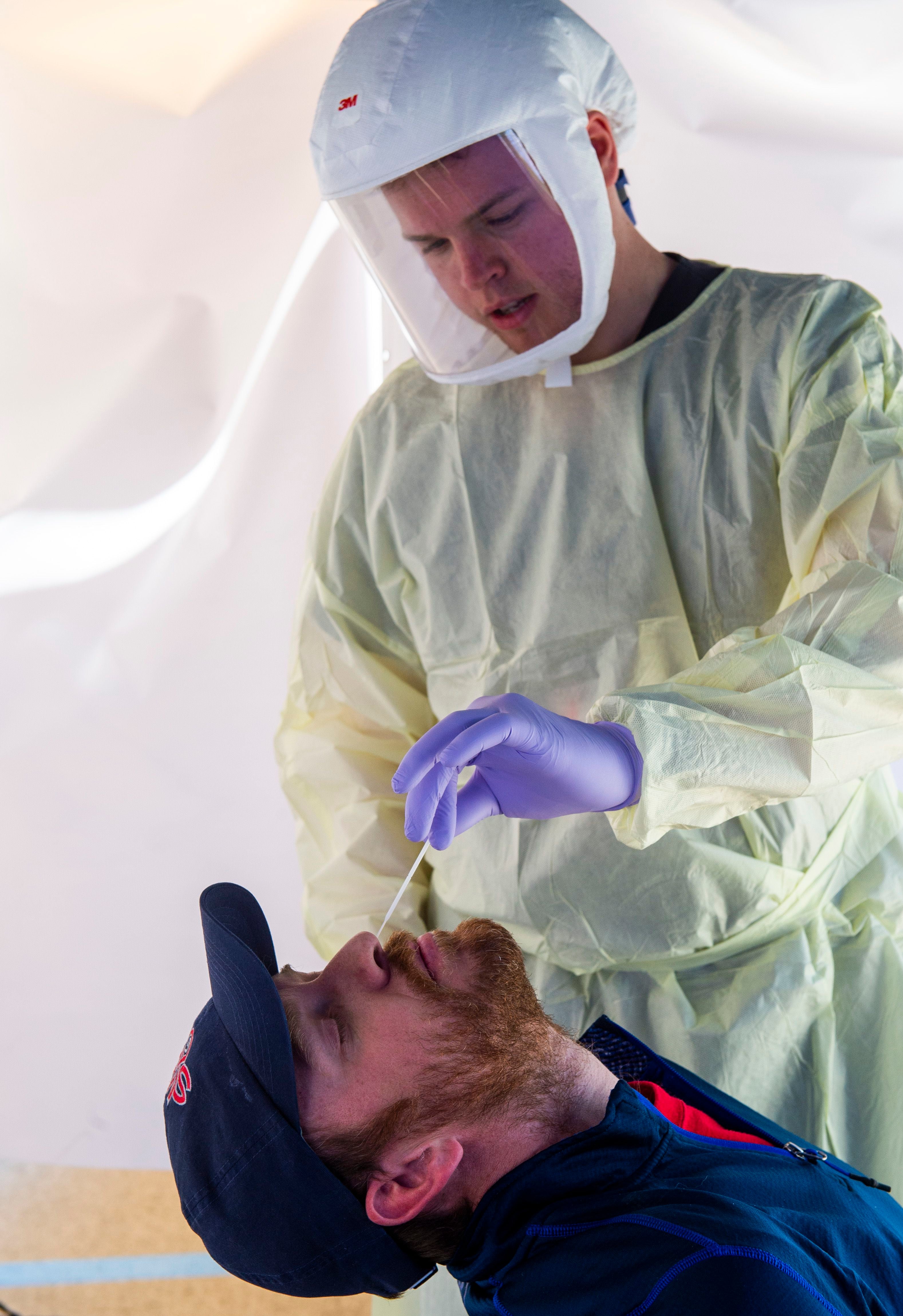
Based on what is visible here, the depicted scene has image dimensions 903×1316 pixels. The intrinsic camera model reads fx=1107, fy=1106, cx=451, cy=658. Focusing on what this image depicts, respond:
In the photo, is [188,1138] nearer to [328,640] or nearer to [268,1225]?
[268,1225]

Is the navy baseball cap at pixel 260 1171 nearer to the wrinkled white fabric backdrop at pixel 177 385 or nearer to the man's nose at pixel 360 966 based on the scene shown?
the man's nose at pixel 360 966

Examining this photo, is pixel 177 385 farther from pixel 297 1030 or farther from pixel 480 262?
pixel 297 1030

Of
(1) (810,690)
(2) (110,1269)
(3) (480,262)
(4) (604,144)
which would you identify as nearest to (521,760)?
(1) (810,690)

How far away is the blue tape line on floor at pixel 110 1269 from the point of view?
2.47 metres

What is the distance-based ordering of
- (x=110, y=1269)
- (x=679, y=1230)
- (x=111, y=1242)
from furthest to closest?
(x=111, y=1242)
(x=110, y=1269)
(x=679, y=1230)

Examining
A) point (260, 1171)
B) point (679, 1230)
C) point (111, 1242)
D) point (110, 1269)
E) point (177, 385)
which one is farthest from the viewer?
point (111, 1242)

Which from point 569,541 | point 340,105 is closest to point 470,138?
point 340,105

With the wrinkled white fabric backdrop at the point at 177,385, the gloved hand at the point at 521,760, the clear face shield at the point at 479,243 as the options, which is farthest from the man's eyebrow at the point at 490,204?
the wrinkled white fabric backdrop at the point at 177,385

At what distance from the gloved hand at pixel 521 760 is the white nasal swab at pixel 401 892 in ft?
0.48

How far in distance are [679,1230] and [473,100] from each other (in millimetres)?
1241

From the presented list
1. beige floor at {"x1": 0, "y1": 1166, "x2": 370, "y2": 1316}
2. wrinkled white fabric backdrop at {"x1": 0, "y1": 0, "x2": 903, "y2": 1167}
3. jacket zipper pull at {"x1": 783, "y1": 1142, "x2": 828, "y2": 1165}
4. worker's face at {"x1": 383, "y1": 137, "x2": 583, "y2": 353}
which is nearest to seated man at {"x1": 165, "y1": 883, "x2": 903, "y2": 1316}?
jacket zipper pull at {"x1": 783, "y1": 1142, "x2": 828, "y2": 1165}

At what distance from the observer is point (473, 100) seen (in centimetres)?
132

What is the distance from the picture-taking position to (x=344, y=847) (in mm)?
1726

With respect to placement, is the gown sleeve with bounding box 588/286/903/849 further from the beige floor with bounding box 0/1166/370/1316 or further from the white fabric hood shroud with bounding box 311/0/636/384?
the beige floor with bounding box 0/1166/370/1316
